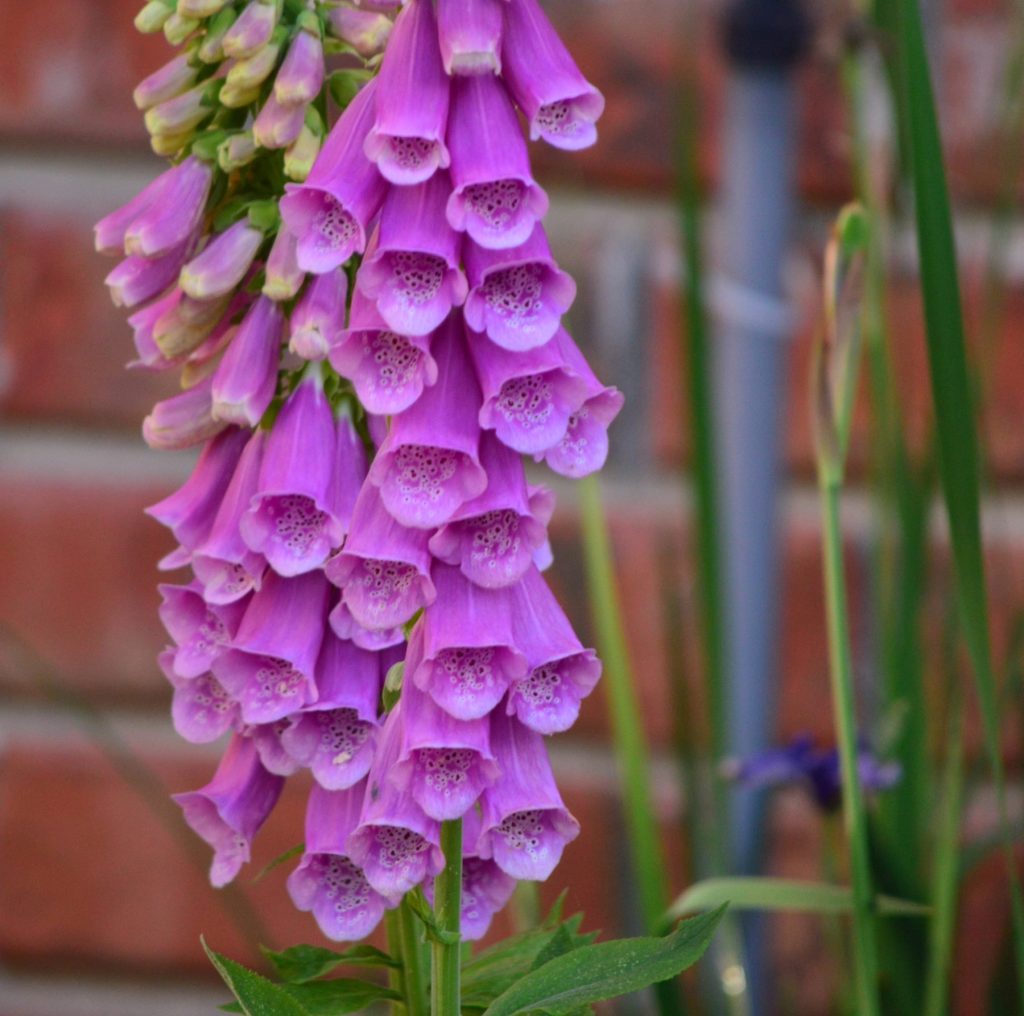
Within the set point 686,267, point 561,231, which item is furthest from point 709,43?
point 686,267

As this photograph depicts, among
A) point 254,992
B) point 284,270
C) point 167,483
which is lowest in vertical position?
point 254,992

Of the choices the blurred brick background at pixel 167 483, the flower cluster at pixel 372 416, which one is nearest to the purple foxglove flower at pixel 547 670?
the flower cluster at pixel 372 416

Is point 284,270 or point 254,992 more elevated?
point 284,270

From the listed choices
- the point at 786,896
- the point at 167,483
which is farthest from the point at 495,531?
the point at 167,483

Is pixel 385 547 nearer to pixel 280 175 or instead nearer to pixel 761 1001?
pixel 280 175

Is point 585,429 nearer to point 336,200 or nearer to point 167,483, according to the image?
point 336,200

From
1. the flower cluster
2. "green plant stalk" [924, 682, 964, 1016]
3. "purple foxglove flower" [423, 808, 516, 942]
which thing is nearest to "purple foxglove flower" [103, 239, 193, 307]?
the flower cluster
